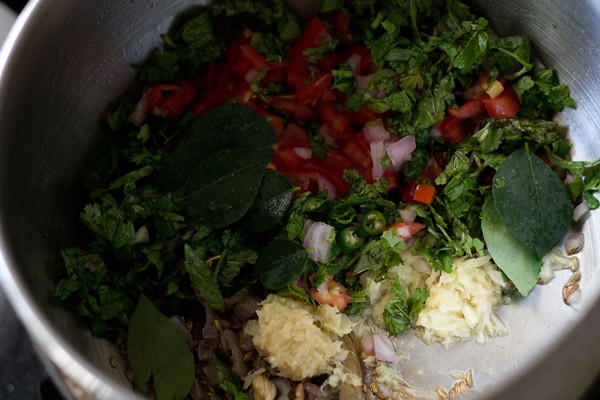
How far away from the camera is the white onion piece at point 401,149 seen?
4.62 feet

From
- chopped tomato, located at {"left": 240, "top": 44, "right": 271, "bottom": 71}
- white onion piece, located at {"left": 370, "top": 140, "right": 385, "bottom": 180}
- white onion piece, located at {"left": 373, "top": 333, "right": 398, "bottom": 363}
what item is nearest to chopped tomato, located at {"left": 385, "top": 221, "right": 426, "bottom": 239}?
white onion piece, located at {"left": 370, "top": 140, "right": 385, "bottom": 180}

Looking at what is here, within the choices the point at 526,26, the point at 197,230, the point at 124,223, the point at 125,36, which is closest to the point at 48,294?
the point at 124,223

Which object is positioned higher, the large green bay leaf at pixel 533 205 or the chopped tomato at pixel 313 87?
the large green bay leaf at pixel 533 205

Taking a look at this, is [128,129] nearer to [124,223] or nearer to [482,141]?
[124,223]

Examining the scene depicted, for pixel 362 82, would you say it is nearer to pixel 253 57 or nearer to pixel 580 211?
pixel 253 57

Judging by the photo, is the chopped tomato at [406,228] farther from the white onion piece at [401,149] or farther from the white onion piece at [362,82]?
the white onion piece at [362,82]

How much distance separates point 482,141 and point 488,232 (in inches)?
7.6

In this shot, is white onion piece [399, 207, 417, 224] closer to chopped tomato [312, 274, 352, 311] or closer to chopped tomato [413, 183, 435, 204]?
chopped tomato [413, 183, 435, 204]

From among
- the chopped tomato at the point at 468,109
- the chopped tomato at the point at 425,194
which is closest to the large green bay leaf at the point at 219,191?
the chopped tomato at the point at 425,194

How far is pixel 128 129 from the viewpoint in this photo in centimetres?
138

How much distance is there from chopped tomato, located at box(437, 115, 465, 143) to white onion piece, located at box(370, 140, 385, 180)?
0.44 feet

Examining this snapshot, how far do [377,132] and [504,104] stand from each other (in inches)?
10.9

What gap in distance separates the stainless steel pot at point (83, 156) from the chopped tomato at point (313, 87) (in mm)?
310

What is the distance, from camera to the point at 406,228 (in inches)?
53.6
